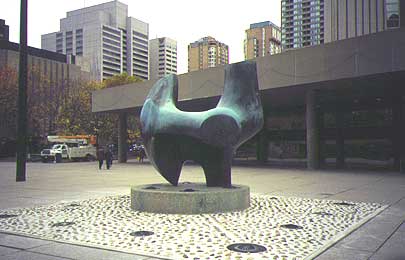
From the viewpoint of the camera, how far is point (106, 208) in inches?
415

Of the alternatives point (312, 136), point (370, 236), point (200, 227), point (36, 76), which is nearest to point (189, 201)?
point (200, 227)

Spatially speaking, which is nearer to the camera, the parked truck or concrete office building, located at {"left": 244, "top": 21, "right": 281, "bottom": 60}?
the parked truck

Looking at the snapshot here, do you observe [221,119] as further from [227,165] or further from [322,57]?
[322,57]

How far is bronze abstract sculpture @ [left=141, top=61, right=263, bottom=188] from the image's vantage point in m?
10.7

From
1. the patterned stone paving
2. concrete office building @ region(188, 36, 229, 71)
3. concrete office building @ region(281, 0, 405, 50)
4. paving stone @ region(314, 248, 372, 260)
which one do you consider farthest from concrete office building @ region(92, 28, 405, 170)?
concrete office building @ region(188, 36, 229, 71)

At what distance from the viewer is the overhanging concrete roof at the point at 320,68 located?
20.0 metres

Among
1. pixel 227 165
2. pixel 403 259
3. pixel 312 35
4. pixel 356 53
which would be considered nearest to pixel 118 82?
pixel 356 53

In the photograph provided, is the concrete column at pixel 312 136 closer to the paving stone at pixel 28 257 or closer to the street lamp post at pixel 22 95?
the street lamp post at pixel 22 95

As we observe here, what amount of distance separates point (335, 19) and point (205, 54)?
24.4 meters

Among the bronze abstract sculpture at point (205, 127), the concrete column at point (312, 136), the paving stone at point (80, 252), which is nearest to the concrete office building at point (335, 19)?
the concrete column at point (312, 136)

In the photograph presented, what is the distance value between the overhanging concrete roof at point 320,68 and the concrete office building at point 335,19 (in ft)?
56.6

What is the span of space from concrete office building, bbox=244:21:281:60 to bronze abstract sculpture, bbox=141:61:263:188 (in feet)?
222

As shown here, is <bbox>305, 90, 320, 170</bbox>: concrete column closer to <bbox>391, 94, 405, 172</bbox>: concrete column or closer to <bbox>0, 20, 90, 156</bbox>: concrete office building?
<bbox>391, 94, 405, 172</bbox>: concrete column

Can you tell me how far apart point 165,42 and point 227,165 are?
3158 inches
